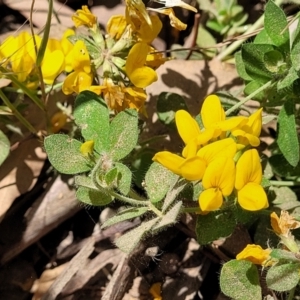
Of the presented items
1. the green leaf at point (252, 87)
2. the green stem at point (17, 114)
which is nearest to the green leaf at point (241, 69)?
the green leaf at point (252, 87)

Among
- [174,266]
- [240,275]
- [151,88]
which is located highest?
[151,88]

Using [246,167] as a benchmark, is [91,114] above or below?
above

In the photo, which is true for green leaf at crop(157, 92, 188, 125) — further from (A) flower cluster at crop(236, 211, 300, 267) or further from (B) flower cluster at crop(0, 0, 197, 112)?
(A) flower cluster at crop(236, 211, 300, 267)

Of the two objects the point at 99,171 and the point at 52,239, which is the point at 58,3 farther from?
the point at 99,171

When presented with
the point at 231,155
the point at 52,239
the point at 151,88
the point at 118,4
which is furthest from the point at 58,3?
the point at 231,155

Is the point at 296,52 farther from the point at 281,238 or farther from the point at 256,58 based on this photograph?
the point at 281,238

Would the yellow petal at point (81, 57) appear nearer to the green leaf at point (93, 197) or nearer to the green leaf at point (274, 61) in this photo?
the green leaf at point (93, 197)

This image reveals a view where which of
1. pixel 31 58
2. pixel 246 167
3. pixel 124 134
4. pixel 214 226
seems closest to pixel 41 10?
pixel 31 58
